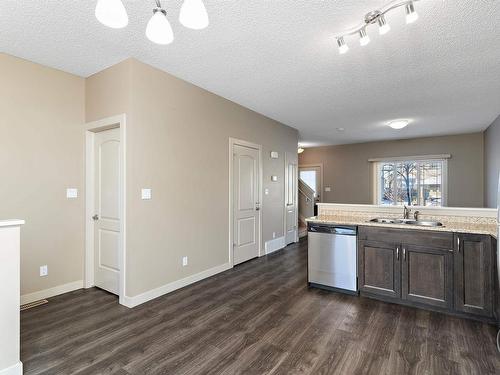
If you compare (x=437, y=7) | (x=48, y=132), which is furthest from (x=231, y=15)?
(x=48, y=132)

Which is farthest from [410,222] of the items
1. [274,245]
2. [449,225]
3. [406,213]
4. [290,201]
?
[290,201]

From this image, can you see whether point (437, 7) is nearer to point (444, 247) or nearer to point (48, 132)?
point (444, 247)

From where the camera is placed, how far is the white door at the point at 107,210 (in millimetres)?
3229

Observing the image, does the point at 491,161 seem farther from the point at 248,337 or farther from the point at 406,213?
the point at 248,337

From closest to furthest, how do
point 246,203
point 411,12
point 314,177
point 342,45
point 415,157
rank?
1. point 411,12
2. point 342,45
3. point 246,203
4. point 415,157
5. point 314,177

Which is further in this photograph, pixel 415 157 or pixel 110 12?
pixel 415 157

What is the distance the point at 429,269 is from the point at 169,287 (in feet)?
9.50

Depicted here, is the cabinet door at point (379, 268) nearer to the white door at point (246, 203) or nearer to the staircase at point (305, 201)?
the white door at point (246, 203)

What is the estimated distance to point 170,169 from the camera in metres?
3.35

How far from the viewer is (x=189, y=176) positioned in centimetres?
361

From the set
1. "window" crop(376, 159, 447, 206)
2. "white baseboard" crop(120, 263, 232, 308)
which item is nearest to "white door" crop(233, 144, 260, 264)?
"white baseboard" crop(120, 263, 232, 308)

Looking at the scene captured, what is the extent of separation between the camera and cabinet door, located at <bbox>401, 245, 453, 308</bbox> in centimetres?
272

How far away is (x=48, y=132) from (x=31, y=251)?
4.46 feet

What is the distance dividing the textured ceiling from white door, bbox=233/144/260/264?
932mm
